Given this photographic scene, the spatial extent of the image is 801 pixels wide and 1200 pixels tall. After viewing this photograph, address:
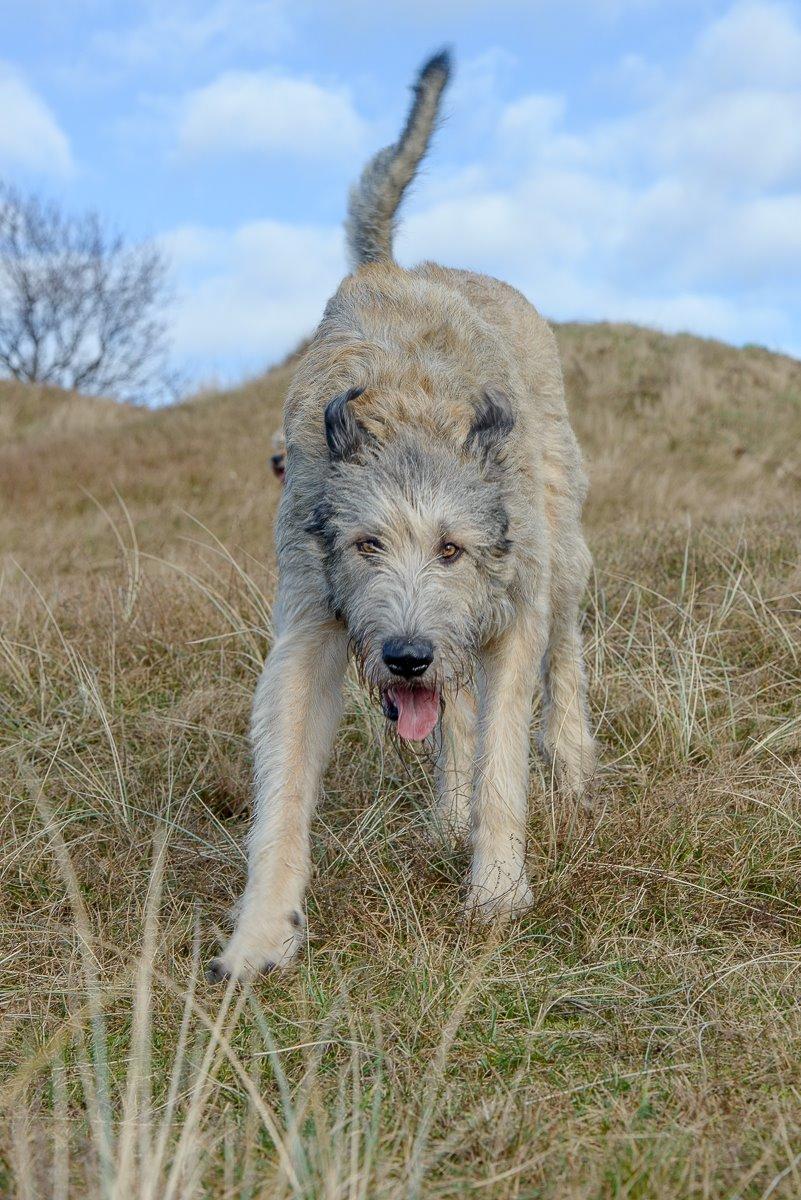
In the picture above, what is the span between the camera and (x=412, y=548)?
346cm

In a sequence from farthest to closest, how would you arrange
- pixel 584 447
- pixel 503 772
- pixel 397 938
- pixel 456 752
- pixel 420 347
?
pixel 584 447 < pixel 456 752 < pixel 420 347 < pixel 503 772 < pixel 397 938

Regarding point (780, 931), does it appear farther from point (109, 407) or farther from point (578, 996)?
point (109, 407)

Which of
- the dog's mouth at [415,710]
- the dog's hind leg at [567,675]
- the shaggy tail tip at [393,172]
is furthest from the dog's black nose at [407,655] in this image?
the shaggy tail tip at [393,172]

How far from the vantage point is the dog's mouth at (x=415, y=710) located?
3.43m

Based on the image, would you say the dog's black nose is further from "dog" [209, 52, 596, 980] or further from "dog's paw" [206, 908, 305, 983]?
"dog's paw" [206, 908, 305, 983]

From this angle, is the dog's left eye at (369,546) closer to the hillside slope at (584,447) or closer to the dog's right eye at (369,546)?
the dog's right eye at (369,546)

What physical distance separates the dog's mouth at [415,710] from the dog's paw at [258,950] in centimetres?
63

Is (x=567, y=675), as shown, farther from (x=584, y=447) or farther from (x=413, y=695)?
(x=584, y=447)

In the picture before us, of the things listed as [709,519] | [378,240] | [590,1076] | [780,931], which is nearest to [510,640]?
[780,931]

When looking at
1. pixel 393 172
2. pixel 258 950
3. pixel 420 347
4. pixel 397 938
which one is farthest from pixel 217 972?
pixel 393 172

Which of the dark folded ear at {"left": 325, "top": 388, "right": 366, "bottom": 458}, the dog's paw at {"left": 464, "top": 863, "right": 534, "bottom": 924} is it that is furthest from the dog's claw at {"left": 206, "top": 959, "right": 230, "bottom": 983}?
the dark folded ear at {"left": 325, "top": 388, "right": 366, "bottom": 458}

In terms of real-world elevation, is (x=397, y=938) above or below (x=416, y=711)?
below

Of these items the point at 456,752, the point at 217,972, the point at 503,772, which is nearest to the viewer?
the point at 217,972

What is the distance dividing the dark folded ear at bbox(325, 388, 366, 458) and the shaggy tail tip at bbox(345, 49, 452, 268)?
65.0 inches
